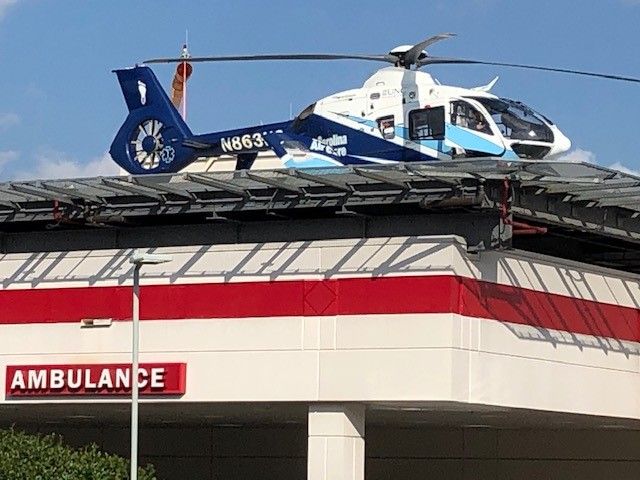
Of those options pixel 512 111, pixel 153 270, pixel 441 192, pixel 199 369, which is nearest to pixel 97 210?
pixel 153 270

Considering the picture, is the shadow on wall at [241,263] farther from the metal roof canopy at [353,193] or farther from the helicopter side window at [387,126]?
the helicopter side window at [387,126]

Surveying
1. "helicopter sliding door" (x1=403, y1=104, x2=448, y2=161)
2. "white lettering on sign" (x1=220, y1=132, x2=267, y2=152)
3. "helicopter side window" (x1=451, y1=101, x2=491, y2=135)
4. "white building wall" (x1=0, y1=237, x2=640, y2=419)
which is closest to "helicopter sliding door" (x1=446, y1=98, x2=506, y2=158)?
"helicopter side window" (x1=451, y1=101, x2=491, y2=135)

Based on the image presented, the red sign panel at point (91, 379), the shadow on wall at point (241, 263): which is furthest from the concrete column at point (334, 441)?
the red sign panel at point (91, 379)

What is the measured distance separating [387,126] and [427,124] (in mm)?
1060

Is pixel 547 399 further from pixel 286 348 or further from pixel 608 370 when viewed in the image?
pixel 286 348

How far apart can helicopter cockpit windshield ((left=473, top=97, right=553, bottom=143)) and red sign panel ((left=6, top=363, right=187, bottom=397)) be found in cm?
997

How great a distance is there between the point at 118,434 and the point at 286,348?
14.5 metres

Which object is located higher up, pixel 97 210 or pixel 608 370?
pixel 97 210

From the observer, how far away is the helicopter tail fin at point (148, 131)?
144 feet

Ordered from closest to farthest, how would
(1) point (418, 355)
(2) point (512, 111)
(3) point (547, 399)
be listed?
1. (1) point (418, 355)
2. (3) point (547, 399)
3. (2) point (512, 111)

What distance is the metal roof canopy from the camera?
3119cm

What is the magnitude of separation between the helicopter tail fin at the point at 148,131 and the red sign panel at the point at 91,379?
11057 millimetres

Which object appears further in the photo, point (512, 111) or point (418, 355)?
point (512, 111)

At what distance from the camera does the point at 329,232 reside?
33.1m
